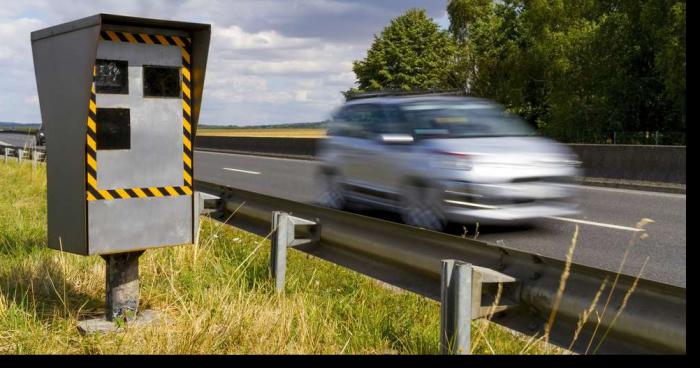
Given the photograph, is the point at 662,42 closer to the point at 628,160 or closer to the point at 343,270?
the point at 628,160

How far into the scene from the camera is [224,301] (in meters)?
5.02

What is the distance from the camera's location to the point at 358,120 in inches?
416

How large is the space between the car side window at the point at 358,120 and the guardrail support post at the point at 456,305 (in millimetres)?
6416

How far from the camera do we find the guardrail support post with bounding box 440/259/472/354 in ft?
12.1

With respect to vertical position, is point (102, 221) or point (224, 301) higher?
point (102, 221)

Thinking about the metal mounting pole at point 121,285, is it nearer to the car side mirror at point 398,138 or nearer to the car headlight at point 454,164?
the car headlight at point 454,164

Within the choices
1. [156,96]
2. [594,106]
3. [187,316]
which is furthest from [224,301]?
[594,106]

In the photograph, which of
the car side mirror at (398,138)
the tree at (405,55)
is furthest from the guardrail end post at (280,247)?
the tree at (405,55)

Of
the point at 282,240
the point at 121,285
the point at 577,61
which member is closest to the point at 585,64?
the point at 577,61

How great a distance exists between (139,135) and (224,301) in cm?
123

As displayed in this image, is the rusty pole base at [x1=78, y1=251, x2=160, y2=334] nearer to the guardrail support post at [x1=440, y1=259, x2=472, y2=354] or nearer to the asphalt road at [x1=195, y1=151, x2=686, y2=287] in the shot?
the guardrail support post at [x1=440, y1=259, x2=472, y2=354]

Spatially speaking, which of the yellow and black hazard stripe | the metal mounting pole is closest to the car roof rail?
the yellow and black hazard stripe

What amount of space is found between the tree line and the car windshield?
26.3 m

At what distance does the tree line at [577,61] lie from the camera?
1447 inches
